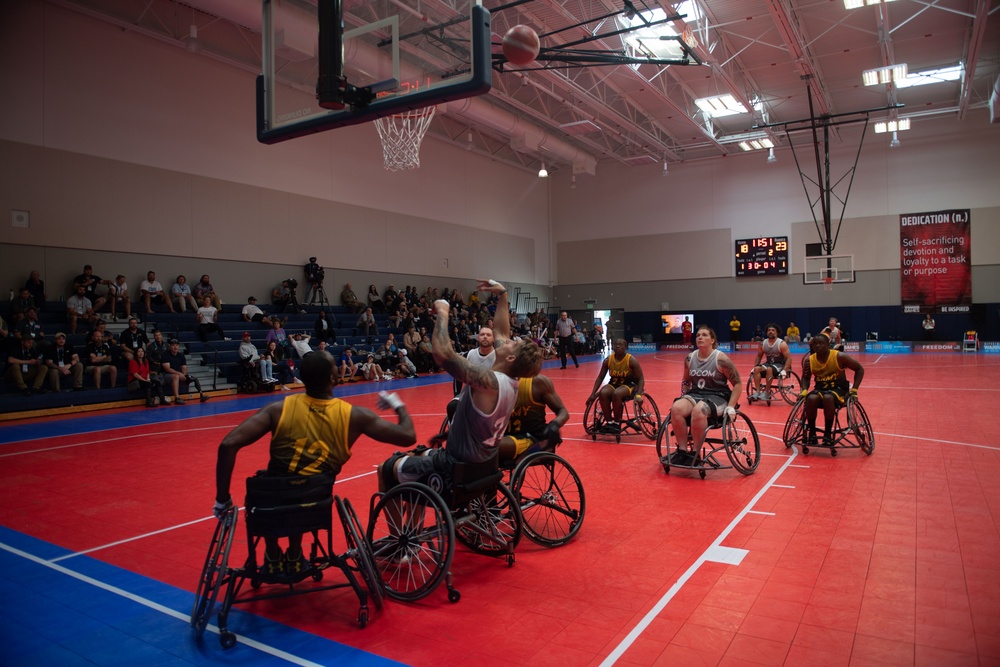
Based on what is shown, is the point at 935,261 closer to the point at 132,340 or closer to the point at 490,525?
the point at 132,340

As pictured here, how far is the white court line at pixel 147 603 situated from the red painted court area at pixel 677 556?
216 mm

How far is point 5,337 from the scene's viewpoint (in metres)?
11.4

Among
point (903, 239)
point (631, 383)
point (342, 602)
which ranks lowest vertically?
point (342, 602)

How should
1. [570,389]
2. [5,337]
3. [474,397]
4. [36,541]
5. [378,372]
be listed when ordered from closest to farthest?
[474,397] < [36,541] < [5,337] < [570,389] < [378,372]

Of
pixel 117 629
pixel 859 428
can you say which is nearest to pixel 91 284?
pixel 117 629

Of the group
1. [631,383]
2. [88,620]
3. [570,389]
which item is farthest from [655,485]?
[570,389]

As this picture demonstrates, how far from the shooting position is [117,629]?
321cm

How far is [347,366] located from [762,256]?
18.8 metres

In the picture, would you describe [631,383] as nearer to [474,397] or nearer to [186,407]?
[474,397]

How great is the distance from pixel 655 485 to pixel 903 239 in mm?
24362

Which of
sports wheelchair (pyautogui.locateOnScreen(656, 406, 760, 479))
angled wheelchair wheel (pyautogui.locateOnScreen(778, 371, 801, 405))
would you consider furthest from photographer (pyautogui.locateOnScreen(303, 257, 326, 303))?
sports wheelchair (pyautogui.locateOnScreen(656, 406, 760, 479))

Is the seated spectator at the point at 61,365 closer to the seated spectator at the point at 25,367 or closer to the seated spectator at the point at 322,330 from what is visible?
the seated spectator at the point at 25,367

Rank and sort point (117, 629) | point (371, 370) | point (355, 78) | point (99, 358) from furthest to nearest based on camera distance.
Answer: point (371, 370)
point (99, 358)
point (355, 78)
point (117, 629)

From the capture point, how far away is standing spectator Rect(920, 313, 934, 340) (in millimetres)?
24619
